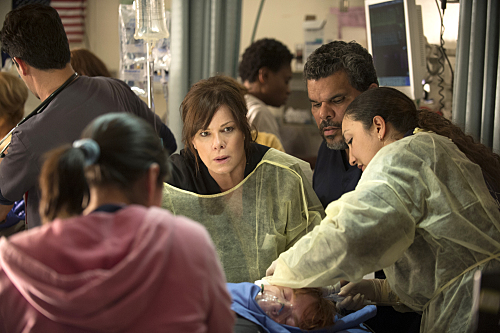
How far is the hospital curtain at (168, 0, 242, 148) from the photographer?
288cm

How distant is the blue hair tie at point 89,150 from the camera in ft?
2.83

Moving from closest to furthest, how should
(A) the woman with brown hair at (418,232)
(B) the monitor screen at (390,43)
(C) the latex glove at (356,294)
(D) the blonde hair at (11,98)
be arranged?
(A) the woman with brown hair at (418,232) → (C) the latex glove at (356,294) → (D) the blonde hair at (11,98) → (B) the monitor screen at (390,43)

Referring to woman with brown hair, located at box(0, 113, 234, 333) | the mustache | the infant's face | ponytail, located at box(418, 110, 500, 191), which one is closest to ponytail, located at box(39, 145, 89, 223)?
woman with brown hair, located at box(0, 113, 234, 333)

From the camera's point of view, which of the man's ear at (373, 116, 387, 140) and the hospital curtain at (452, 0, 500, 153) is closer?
the man's ear at (373, 116, 387, 140)

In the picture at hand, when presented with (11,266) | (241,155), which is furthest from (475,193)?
(11,266)

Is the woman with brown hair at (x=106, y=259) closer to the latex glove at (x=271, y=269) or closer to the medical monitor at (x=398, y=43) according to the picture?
the latex glove at (x=271, y=269)

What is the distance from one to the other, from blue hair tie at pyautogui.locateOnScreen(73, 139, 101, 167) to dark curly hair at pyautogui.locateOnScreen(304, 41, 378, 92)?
135cm

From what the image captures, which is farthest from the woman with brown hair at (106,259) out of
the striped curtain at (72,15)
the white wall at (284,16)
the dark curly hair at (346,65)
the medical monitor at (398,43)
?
the striped curtain at (72,15)

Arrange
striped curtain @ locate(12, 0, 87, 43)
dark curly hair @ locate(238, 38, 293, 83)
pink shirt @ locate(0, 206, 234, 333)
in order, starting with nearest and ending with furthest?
pink shirt @ locate(0, 206, 234, 333) → dark curly hair @ locate(238, 38, 293, 83) → striped curtain @ locate(12, 0, 87, 43)

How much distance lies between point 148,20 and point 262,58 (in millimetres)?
1390

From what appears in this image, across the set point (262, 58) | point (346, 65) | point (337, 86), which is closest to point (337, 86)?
point (337, 86)

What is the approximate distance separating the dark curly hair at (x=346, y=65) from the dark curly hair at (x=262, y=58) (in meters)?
1.21

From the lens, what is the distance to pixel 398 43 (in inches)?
104

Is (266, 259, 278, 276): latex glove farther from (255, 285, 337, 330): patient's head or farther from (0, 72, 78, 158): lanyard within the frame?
(0, 72, 78, 158): lanyard
